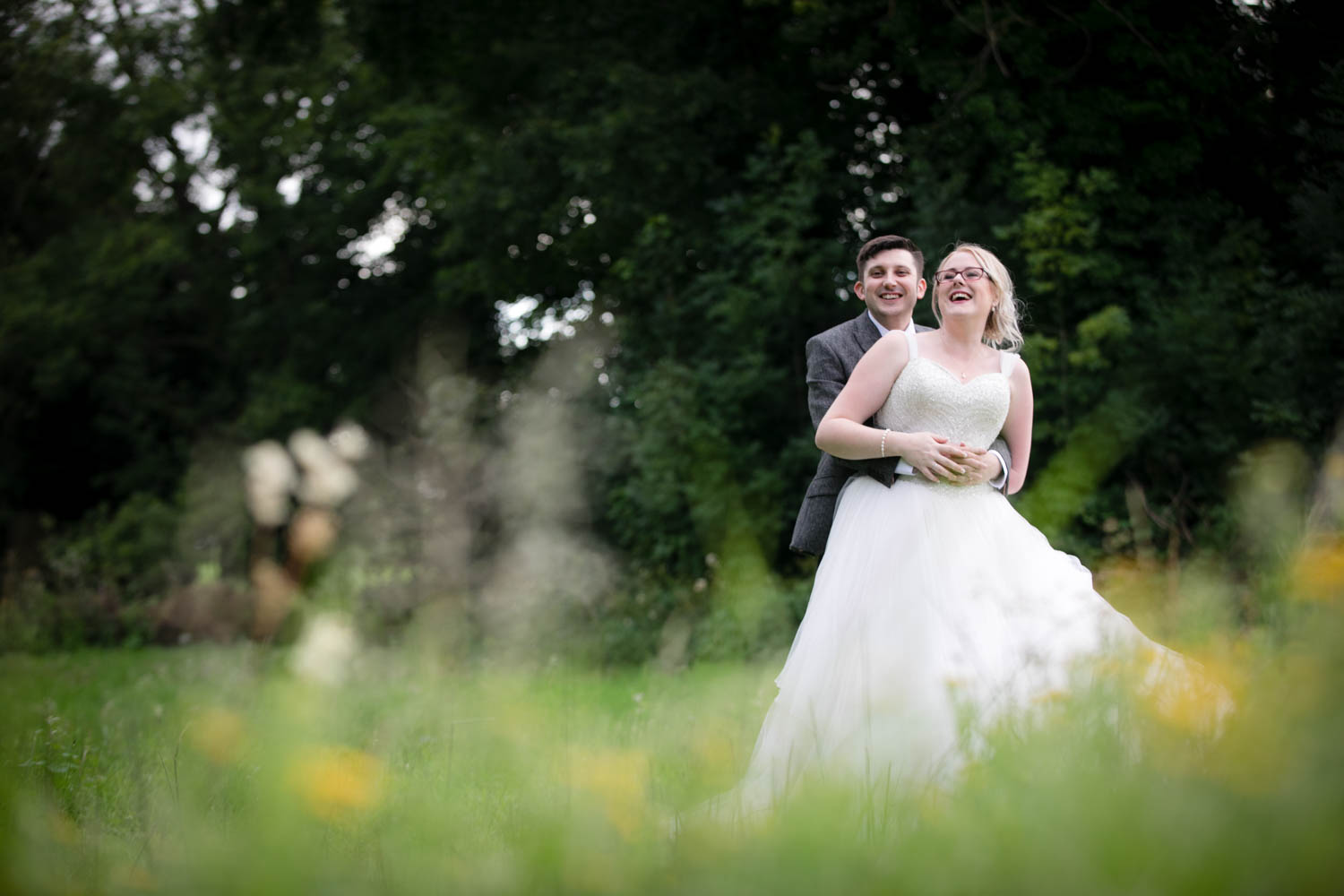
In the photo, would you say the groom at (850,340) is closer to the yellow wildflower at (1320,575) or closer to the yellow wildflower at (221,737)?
the yellow wildflower at (1320,575)

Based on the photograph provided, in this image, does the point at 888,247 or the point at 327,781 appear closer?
the point at 327,781

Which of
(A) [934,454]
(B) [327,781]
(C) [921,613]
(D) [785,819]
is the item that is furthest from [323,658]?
(A) [934,454]

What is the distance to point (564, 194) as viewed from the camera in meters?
13.3

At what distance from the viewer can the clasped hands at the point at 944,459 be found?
3.42m

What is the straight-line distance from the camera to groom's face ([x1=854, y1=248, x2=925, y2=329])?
407 centimetres

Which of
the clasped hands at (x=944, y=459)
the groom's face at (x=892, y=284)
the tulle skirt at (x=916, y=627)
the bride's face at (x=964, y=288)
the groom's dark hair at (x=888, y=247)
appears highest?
the bride's face at (x=964, y=288)

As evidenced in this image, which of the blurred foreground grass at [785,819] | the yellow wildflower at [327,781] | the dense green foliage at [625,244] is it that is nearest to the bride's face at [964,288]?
the blurred foreground grass at [785,819]

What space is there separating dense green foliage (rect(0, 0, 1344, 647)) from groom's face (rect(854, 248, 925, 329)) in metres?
3.92

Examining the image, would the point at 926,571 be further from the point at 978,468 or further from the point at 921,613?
the point at 978,468

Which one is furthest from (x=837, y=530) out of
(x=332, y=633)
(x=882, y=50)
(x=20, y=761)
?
(x=882, y=50)

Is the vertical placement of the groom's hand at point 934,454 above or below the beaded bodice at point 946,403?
below

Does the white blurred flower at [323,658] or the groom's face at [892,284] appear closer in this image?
the white blurred flower at [323,658]

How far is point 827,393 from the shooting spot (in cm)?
404

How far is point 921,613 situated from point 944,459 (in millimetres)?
501
